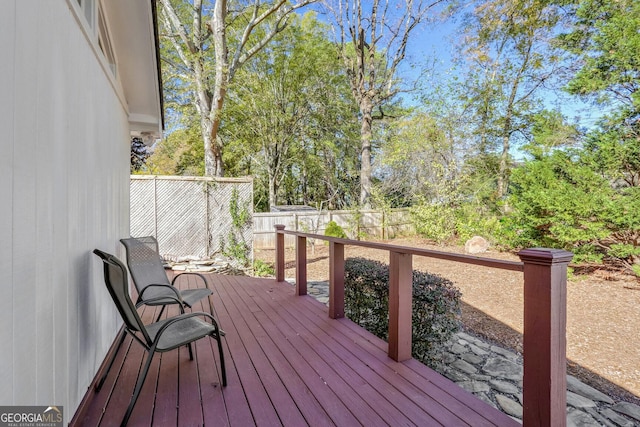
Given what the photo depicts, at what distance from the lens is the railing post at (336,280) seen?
3.51 meters

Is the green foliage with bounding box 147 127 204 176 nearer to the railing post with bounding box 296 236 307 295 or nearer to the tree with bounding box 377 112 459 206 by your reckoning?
the tree with bounding box 377 112 459 206

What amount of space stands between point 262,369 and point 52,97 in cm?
218

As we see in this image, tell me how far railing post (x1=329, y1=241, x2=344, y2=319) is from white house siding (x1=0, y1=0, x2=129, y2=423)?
2147 millimetres

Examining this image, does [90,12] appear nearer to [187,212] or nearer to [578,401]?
[578,401]

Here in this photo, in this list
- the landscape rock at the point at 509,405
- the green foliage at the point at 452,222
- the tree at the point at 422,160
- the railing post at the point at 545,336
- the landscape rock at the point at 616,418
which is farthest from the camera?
the tree at the point at 422,160

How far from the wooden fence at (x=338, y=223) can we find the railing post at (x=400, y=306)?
29.4 feet

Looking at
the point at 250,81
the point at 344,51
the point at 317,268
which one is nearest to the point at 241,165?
the point at 250,81

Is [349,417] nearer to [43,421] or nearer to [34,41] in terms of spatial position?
[43,421]

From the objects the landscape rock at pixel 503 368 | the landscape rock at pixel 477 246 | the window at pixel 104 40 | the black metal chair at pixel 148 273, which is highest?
the window at pixel 104 40

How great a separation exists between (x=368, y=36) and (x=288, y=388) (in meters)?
16.5

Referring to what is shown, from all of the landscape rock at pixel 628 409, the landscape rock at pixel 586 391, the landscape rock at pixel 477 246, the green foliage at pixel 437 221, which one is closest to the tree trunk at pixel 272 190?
the green foliage at pixel 437 221

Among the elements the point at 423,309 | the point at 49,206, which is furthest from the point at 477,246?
the point at 49,206

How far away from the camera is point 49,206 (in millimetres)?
1515

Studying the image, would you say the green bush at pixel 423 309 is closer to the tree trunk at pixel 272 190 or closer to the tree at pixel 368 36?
the tree at pixel 368 36
